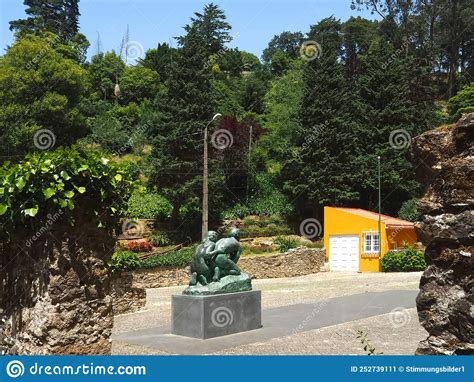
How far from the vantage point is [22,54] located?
114 feet

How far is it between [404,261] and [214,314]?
19686 millimetres

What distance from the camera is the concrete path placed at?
948cm

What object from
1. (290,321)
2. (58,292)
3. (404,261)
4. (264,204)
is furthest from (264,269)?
(58,292)

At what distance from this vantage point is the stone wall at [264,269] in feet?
77.9

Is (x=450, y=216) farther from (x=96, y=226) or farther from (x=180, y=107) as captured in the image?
(x=180, y=107)

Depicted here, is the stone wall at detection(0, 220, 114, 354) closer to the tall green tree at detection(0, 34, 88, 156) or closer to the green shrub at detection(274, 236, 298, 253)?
the green shrub at detection(274, 236, 298, 253)

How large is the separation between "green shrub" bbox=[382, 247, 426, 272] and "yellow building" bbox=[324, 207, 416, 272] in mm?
1070

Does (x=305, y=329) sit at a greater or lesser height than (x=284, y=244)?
lesser

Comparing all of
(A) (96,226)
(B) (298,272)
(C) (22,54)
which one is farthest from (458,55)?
(A) (96,226)

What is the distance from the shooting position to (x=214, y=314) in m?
10.2

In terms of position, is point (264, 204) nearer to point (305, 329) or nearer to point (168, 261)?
point (168, 261)

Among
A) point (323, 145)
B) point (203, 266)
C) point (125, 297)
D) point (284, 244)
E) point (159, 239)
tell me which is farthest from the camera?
point (323, 145)

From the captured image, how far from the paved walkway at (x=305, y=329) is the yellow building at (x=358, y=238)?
11.4 meters

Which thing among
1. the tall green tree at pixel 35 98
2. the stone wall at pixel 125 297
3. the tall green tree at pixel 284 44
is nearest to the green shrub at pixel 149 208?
the tall green tree at pixel 35 98
